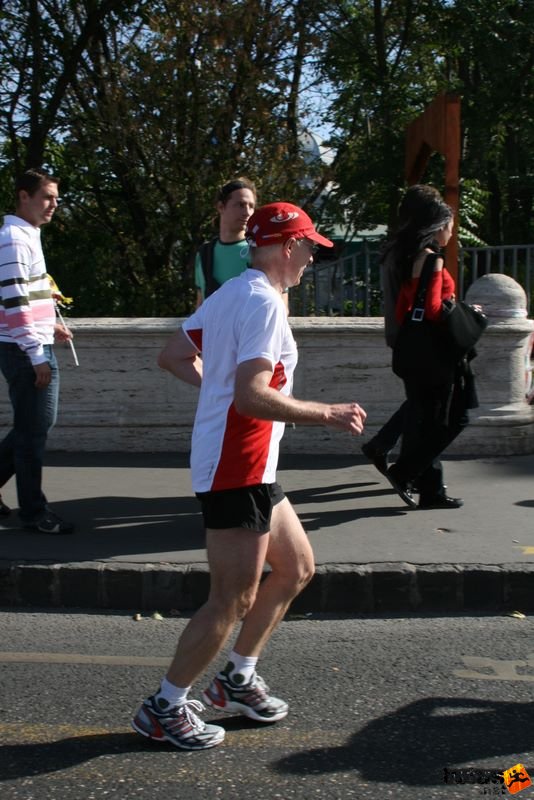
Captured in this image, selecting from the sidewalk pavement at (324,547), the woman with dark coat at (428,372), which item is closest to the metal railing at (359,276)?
the sidewalk pavement at (324,547)

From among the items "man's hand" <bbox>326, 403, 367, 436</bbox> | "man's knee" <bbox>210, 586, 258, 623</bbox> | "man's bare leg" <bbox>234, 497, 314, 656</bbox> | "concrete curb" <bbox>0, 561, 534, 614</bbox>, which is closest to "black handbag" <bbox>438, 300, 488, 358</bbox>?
"concrete curb" <bbox>0, 561, 534, 614</bbox>

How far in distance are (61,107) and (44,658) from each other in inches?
399

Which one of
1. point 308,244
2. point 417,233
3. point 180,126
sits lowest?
point 308,244

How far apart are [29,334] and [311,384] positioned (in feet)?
10.1

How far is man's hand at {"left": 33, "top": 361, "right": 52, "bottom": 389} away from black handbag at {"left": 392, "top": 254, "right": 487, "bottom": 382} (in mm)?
1983

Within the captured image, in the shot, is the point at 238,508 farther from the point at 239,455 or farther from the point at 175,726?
the point at 175,726

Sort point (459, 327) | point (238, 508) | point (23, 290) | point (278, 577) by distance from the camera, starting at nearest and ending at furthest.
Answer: point (238, 508)
point (278, 577)
point (23, 290)
point (459, 327)

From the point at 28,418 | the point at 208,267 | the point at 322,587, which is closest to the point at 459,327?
the point at 208,267

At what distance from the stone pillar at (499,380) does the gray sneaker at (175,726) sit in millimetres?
4959

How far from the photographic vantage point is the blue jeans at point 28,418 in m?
5.69

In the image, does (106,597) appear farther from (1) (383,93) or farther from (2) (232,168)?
(1) (383,93)

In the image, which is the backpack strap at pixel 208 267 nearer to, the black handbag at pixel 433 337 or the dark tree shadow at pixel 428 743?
the black handbag at pixel 433 337

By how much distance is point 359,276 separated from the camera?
33.1 ft

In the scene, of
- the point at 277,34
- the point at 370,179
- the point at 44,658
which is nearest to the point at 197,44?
the point at 277,34
